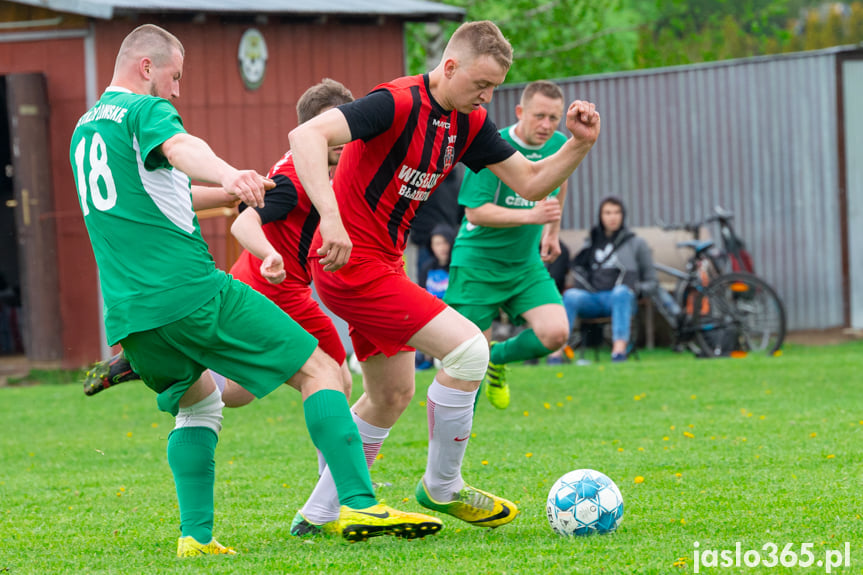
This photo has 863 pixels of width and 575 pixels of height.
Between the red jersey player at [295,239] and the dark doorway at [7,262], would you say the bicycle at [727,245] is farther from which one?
the dark doorway at [7,262]

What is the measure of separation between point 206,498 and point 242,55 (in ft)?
37.8

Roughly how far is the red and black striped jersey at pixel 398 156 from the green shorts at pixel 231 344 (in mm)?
660

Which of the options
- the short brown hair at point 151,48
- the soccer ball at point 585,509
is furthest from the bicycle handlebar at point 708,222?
the short brown hair at point 151,48

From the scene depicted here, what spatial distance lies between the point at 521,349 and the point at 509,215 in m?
1.14

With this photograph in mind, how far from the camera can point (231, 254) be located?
47.0 feet

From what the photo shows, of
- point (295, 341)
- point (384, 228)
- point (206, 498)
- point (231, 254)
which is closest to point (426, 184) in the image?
point (384, 228)

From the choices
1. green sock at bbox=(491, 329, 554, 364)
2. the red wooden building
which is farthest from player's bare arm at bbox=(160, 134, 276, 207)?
the red wooden building

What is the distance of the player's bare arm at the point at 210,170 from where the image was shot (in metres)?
3.70

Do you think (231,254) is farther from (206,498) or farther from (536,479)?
(206,498)

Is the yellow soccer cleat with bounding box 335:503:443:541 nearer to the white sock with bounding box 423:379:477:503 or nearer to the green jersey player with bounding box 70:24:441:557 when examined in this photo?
the green jersey player with bounding box 70:24:441:557

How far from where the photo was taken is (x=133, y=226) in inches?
171

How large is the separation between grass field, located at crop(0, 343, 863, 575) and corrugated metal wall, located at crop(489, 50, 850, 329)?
3.51 meters

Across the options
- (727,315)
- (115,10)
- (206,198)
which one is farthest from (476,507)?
(115,10)

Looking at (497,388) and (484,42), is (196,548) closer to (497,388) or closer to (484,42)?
(484,42)
